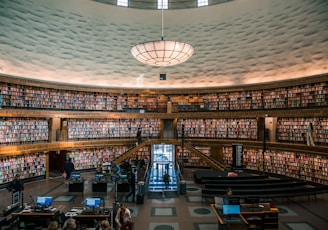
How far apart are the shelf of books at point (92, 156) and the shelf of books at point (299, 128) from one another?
11.4 metres

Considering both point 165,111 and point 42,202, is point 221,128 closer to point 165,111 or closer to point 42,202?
point 165,111

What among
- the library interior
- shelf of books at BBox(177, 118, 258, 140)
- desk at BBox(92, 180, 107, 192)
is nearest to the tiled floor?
the library interior

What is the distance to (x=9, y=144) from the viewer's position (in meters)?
14.0

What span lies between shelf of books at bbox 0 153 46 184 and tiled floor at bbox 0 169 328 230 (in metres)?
0.97

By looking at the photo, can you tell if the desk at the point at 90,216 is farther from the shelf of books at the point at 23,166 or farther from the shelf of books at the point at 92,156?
the shelf of books at the point at 92,156

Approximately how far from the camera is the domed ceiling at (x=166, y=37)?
524 inches

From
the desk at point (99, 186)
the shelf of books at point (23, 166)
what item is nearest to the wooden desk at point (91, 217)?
the desk at point (99, 186)

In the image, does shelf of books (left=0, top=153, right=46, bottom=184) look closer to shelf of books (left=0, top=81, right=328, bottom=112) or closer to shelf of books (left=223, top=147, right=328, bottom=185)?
shelf of books (left=0, top=81, right=328, bottom=112)

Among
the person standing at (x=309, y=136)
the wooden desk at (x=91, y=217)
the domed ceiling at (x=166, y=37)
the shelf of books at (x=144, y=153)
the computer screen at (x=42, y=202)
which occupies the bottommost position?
the wooden desk at (x=91, y=217)

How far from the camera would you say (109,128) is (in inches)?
778

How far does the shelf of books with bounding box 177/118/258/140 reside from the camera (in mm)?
18625

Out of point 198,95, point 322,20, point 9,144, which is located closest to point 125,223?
point 9,144

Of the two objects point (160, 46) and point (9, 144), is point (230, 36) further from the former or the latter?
point (9, 144)

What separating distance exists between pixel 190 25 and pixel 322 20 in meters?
7.13
